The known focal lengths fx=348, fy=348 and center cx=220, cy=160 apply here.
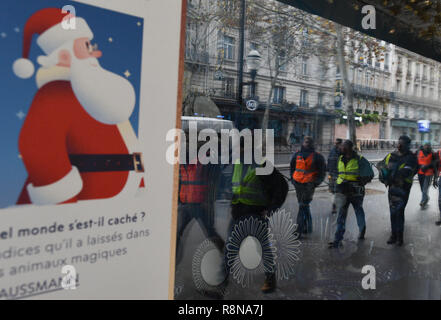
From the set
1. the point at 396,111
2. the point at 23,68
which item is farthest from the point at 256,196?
the point at 396,111

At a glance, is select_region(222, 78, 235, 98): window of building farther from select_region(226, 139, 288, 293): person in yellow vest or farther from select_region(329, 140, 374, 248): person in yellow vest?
select_region(329, 140, 374, 248): person in yellow vest

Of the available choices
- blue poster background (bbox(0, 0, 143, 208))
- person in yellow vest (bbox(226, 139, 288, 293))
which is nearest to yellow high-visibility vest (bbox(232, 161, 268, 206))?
person in yellow vest (bbox(226, 139, 288, 293))

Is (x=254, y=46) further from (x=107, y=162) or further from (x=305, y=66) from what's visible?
(x=107, y=162)

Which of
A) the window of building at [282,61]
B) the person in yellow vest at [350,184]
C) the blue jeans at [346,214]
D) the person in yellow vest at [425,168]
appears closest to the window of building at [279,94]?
the window of building at [282,61]

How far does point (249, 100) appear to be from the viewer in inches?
104

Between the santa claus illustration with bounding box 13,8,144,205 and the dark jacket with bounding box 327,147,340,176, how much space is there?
77.9 inches

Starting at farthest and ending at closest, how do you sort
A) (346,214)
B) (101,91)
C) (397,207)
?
(397,207)
(346,214)
(101,91)

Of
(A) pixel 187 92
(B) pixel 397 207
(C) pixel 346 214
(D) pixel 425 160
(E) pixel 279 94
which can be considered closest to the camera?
(A) pixel 187 92

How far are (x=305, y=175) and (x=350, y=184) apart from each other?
2.03ft

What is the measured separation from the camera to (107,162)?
1720 millimetres

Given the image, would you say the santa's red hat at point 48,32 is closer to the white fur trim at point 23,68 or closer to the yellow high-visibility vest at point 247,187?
the white fur trim at point 23,68

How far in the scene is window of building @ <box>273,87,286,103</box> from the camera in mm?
2793

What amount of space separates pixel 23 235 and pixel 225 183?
142cm
